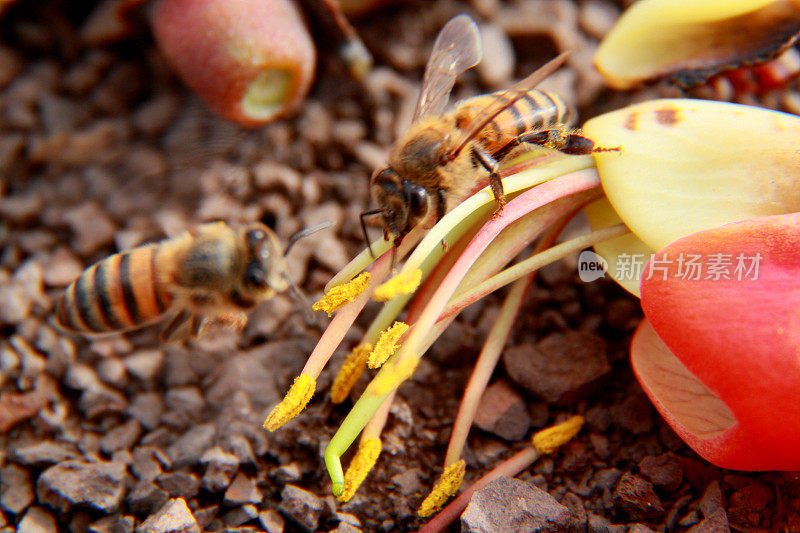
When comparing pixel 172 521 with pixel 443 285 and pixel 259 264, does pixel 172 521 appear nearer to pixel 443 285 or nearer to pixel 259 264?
pixel 259 264

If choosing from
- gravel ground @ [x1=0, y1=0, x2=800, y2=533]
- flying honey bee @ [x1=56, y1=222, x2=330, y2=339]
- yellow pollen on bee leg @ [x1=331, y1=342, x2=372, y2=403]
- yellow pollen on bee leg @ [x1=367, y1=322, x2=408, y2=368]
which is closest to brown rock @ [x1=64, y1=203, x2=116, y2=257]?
gravel ground @ [x1=0, y1=0, x2=800, y2=533]

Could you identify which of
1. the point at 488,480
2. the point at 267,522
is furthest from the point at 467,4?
the point at 267,522

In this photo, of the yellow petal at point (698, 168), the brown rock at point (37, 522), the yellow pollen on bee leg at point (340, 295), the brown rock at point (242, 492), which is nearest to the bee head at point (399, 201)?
the yellow pollen on bee leg at point (340, 295)

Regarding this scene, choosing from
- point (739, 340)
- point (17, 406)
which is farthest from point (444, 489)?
point (17, 406)

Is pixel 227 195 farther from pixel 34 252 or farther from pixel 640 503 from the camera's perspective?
pixel 640 503

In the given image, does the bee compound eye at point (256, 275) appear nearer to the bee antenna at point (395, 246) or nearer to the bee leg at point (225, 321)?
the bee leg at point (225, 321)
